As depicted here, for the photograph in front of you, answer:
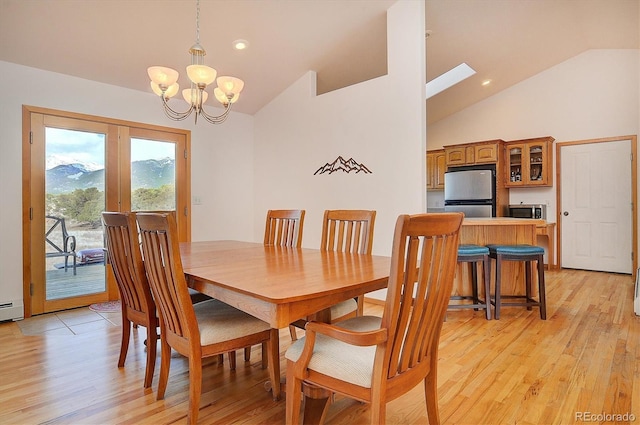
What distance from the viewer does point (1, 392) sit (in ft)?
6.29

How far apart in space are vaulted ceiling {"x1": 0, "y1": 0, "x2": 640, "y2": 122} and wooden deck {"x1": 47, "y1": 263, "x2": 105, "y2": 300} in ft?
6.65

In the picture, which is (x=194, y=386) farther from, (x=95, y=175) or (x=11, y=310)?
(x=95, y=175)

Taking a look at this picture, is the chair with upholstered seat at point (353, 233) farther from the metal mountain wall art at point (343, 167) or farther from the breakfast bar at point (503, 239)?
the breakfast bar at point (503, 239)

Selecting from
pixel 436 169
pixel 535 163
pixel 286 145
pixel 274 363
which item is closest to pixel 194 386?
pixel 274 363

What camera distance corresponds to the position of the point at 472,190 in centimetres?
550

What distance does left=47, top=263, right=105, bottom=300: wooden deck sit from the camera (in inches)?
136

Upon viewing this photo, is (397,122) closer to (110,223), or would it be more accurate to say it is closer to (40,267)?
(110,223)

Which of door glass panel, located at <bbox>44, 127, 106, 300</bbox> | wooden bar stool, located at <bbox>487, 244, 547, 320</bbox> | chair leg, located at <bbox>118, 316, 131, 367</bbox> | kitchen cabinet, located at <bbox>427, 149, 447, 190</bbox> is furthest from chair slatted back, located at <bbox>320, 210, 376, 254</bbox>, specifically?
kitchen cabinet, located at <bbox>427, 149, 447, 190</bbox>

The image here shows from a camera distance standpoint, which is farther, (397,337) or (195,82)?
(195,82)

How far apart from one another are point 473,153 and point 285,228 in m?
4.14

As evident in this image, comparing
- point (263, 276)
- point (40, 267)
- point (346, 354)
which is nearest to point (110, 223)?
point (263, 276)

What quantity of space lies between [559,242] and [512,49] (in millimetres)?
3048

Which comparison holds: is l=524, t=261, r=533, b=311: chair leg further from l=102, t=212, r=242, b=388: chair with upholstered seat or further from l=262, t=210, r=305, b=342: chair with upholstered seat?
l=102, t=212, r=242, b=388: chair with upholstered seat

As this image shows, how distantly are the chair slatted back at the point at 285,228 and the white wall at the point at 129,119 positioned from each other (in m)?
2.01
